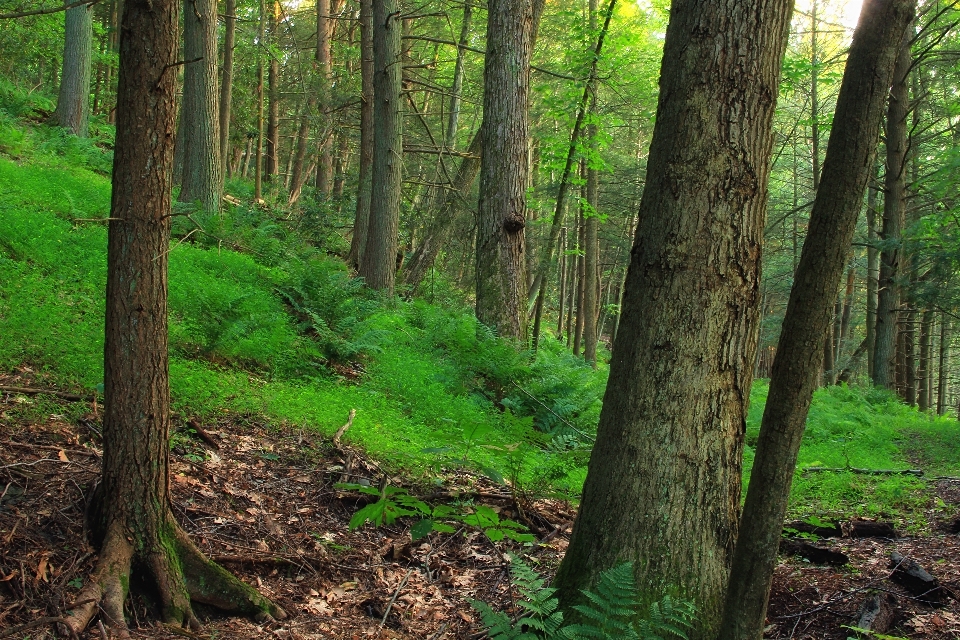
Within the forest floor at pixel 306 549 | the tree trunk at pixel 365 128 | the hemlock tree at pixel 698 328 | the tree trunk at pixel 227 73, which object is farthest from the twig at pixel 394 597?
the tree trunk at pixel 227 73

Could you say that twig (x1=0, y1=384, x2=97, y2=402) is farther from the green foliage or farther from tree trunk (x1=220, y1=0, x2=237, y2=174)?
tree trunk (x1=220, y1=0, x2=237, y2=174)

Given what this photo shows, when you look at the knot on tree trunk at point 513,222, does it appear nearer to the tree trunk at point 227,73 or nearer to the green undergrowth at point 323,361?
the green undergrowth at point 323,361

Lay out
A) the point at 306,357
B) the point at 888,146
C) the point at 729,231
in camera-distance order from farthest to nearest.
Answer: the point at 888,146 → the point at 306,357 → the point at 729,231

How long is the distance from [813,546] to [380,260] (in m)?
8.77

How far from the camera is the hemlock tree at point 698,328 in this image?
2826mm

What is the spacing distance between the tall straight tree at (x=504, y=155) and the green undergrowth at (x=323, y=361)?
2.59 ft

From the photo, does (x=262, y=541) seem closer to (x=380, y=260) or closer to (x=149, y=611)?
(x=149, y=611)

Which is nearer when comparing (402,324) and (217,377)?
(217,377)

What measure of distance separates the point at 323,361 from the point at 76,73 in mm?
11377

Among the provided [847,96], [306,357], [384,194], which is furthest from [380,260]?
[847,96]

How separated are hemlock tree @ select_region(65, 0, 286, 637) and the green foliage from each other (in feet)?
5.05

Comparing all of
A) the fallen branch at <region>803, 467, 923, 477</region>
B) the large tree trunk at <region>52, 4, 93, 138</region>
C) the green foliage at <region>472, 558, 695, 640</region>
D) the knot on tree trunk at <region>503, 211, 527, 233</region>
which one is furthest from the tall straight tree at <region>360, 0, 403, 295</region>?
the green foliage at <region>472, 558, 695, 640</region>

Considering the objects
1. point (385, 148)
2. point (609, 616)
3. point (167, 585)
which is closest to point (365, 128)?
point (385, 148)

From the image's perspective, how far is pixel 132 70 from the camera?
287 centimetres
